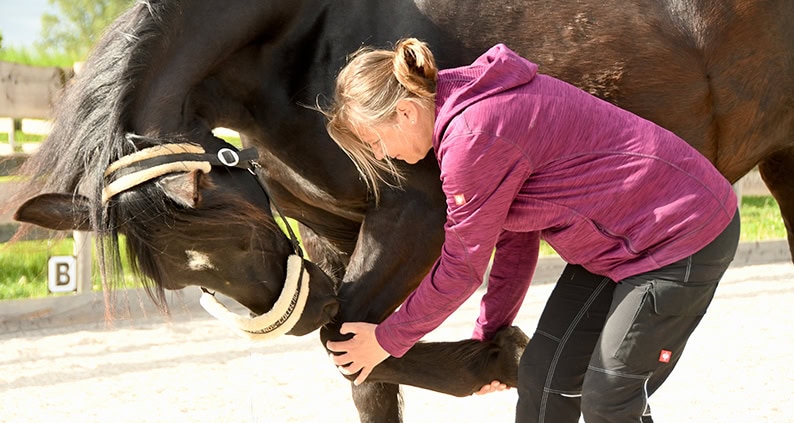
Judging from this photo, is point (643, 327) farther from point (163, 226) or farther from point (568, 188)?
point (163, 226)

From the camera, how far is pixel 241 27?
240 cm

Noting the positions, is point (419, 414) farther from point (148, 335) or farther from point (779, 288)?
point (779, 288)

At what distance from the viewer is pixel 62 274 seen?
5223 millimetres

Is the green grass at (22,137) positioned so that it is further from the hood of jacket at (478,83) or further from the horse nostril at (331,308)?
the hood of jacket at (478,83)

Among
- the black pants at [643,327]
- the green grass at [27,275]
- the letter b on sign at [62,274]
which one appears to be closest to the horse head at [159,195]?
the black pants at [643,327]

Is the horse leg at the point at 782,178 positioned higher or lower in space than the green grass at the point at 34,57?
higher

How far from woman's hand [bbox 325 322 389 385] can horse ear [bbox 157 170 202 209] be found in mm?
539

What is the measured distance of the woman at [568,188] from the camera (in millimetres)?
2002

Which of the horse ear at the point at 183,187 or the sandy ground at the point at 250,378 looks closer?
the horse ear at the point at 183,187

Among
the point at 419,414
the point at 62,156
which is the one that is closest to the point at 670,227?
the point at 62,156

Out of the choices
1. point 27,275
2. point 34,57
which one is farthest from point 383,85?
point 34,57

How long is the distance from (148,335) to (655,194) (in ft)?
11.4

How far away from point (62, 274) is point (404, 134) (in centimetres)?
369

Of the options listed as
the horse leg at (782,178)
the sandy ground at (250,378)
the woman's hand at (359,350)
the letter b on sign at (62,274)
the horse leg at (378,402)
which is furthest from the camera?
the letter b on sign at (62,274)
